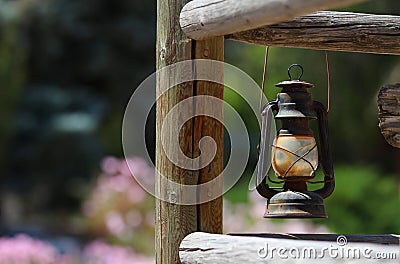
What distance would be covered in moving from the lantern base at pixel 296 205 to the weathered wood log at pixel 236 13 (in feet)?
1.57

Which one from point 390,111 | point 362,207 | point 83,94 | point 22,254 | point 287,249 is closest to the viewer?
point 287,249

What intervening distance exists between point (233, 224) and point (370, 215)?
1.58 meters

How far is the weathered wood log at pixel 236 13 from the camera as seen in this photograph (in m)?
1.77

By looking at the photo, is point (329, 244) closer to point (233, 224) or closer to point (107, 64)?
point (233, 224)

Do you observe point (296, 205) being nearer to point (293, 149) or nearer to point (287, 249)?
point (293, 149)

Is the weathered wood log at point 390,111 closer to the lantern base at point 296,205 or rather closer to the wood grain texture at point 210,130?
the lantern base at point 296,205

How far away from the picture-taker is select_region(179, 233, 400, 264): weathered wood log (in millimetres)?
1865

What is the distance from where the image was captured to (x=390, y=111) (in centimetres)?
223

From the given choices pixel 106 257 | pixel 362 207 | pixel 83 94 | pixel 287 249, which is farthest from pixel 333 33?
pixel 83 94

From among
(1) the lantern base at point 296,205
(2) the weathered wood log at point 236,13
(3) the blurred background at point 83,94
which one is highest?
(3) the blurred background at point 83,94

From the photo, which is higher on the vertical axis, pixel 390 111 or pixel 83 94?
pixel 83 94

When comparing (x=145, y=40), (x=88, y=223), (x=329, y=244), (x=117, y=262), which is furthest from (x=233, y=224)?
(x=145, y=40)

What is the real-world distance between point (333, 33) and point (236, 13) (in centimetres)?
46

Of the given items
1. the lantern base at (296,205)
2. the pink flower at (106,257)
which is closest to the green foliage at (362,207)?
the pink flower at (106,257)
